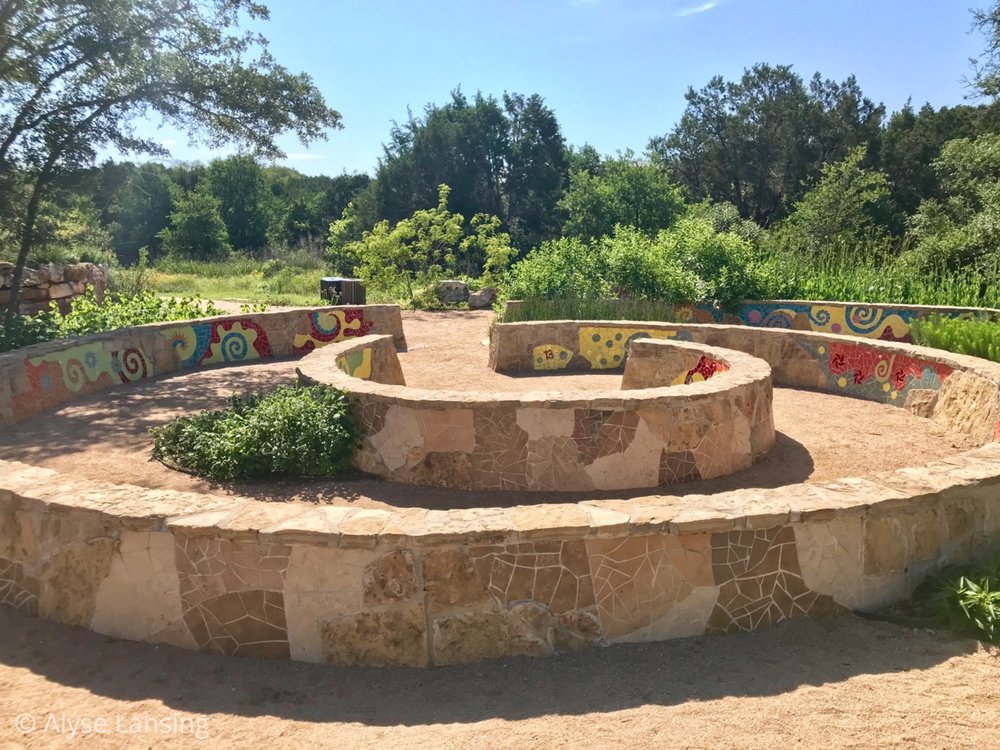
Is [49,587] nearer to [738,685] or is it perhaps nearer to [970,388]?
[738,685]

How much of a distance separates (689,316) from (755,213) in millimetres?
22398

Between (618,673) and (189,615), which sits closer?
(618,673)

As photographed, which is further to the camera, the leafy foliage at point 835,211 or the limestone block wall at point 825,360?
the leafy foliage at point 835,211

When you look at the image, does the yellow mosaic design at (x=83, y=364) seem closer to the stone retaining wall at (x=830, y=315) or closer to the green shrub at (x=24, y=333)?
the green shrub at (x=24, y=333)

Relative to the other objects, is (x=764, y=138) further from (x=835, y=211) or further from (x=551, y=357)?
(x=551, y=357)

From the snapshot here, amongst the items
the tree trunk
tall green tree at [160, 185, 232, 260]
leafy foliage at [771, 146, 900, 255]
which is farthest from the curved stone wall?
tall green tree at [160, 185, 232, 260]

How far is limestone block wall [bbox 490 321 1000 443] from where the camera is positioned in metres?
7.02

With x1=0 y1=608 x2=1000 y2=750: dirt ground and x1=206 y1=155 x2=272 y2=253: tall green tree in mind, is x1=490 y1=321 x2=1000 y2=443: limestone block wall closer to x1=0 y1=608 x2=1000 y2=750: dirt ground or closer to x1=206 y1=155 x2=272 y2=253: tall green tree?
x1=0 y1=608 x2=1000 y2=750: dirt ground

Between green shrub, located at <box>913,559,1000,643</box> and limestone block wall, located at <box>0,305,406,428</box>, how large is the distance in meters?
8.12

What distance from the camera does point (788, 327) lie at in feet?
39.9

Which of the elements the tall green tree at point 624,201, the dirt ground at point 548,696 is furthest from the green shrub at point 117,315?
the tall green tree at point 624,201

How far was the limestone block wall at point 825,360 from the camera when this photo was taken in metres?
7.02

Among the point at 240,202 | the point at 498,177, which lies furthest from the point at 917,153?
the point at 240,202

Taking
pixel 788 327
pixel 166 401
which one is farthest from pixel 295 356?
pixel 788 327
